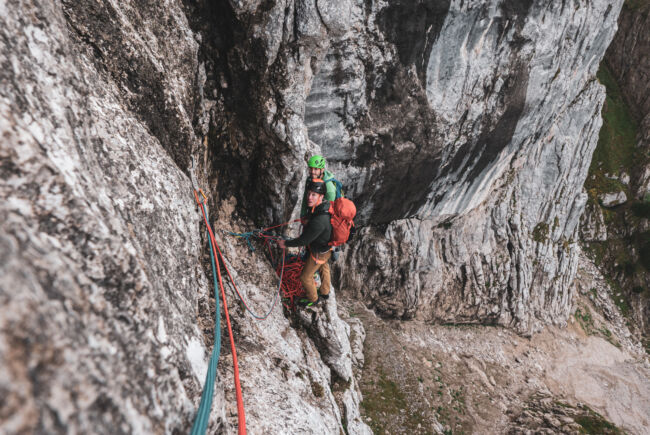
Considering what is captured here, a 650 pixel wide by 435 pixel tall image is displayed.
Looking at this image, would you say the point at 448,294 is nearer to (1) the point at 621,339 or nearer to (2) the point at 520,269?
(2) the point at 520,269

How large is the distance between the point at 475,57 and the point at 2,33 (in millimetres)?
15947

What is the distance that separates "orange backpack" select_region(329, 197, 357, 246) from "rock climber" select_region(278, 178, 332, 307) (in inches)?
7.3

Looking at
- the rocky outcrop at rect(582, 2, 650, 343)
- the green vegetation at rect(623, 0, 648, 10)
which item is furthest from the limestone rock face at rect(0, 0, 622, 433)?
the green vegetation at rect(623, 0, 648, 10)

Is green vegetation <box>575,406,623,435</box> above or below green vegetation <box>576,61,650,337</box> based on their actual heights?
below

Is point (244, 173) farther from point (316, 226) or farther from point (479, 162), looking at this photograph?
point (479, 162)

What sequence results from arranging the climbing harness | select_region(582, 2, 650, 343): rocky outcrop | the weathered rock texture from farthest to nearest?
select_region(582, 2, 650, 343): rocky outcrop
the climbing harness
the weathered rock texture

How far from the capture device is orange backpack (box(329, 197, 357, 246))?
7578mm

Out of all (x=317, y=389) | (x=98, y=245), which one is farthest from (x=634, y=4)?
(x=98, y=245)

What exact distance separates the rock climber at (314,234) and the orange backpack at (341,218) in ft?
0.61

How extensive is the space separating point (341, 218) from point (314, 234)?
927mm

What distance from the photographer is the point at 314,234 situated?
23.7ft

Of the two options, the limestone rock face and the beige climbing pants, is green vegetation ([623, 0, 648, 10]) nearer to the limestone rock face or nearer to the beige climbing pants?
the limestone rock face

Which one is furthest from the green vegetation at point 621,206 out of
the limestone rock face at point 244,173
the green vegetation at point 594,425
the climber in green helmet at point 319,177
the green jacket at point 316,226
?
the green jacket at point 316,226

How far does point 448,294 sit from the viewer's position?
23125mm
